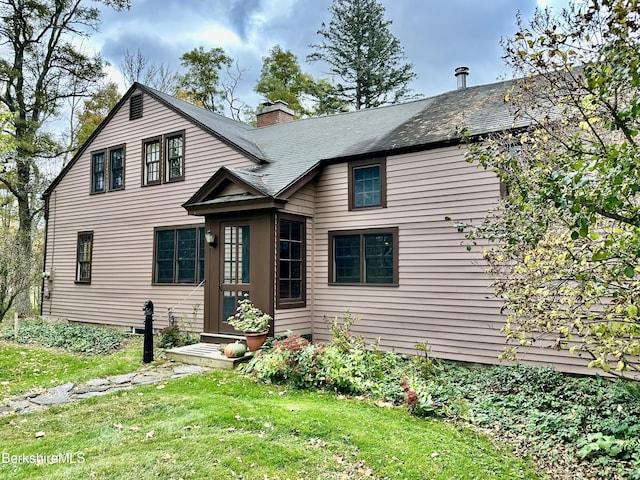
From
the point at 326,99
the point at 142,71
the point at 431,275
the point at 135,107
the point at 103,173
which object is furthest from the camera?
the point at 326,99

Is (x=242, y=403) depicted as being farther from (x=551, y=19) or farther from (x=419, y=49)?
(x=419, y=49)

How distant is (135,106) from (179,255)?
4905 mm

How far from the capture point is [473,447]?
439cm

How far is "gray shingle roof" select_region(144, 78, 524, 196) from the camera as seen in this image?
8.60 metres

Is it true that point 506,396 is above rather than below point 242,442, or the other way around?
below

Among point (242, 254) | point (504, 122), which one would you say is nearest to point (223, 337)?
point (242, 254)

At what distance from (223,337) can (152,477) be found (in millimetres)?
5408

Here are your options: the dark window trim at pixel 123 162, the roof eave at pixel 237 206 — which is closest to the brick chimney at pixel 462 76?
the roof eave at pixel 237 206

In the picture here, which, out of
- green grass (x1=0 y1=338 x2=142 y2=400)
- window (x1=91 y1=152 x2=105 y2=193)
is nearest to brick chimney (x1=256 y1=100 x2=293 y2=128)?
window (x1=91 y1=152 x2=105 y2=193)

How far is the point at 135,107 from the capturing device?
41.5 feet

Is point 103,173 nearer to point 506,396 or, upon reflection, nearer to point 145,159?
point 145,159

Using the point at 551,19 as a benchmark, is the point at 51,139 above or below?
above

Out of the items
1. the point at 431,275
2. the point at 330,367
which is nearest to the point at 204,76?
the point at 431,275

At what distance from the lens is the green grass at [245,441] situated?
12.0 ft
